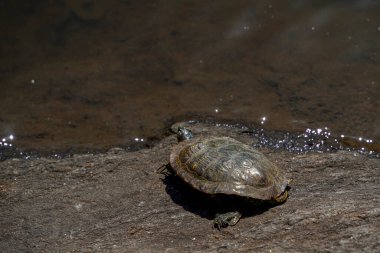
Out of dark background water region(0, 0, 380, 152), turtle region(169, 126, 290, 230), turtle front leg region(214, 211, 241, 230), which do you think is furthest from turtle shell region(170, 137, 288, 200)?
dark background water region(0, 0, 380, 152)

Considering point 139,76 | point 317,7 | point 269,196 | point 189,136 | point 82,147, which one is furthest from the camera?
point 317,7

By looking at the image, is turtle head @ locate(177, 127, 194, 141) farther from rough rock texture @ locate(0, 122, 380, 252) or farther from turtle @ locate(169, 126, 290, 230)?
turtle @ locate(169, 126, 290, 230)

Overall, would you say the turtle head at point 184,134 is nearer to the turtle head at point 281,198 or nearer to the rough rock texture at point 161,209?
the rough rock texture at point 161,209

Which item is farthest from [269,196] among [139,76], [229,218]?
[139,76]

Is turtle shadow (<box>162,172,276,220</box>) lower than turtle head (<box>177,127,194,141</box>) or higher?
lower

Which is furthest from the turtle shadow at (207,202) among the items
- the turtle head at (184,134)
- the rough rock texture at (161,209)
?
the turtle head at (184,134)

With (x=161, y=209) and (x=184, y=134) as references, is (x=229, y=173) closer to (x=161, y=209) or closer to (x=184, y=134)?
(x=161, y=209)

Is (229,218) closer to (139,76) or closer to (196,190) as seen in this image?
(196,190)

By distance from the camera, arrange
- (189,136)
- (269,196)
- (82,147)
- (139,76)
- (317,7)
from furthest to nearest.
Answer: (317,7) → (139,76) → (82,147) → (189,136) → (269,196)
